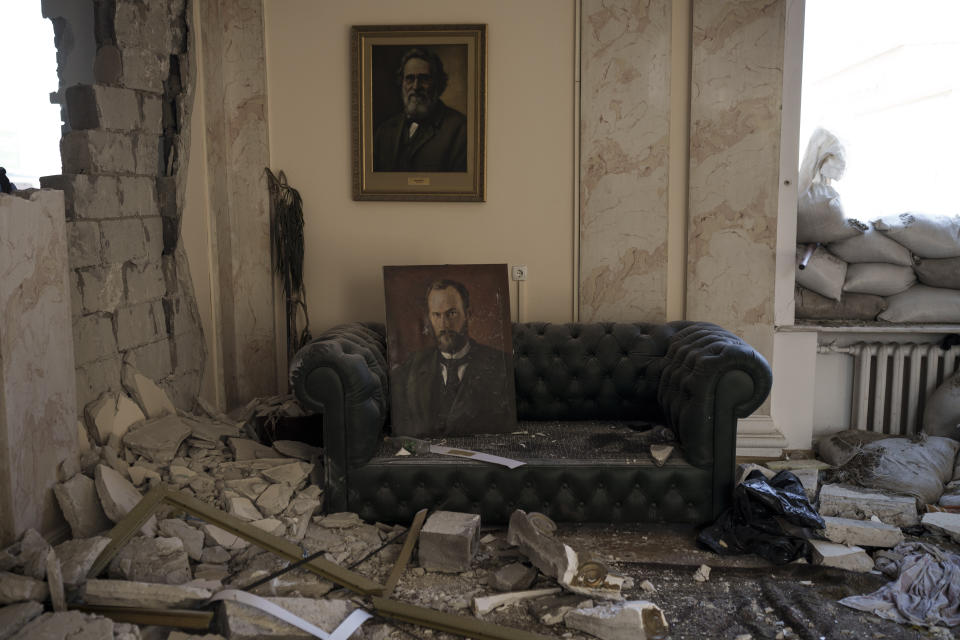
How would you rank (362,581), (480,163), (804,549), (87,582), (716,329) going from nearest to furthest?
1. (87,582)
2. (362,581)
3. (804,549)
4. (716,329)
5. (480,163)

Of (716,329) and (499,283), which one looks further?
(499,283)

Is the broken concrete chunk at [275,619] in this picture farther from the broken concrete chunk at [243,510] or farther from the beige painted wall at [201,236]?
the beige painted wall at [201,236]

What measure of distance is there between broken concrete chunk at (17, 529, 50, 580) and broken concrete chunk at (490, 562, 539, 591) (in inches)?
66.7

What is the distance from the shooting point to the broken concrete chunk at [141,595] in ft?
9.25

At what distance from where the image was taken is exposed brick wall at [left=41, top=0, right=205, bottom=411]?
369 centimetres

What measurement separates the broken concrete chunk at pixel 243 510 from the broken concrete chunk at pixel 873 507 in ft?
9.04

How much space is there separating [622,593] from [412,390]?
1.55 meters

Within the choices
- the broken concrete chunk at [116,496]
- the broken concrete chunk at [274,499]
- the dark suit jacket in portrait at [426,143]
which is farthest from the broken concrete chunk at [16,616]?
the dark suit jacket in portrait at [426,143]

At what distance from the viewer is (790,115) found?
477 cm

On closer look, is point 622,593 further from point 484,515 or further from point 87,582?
point 87,582

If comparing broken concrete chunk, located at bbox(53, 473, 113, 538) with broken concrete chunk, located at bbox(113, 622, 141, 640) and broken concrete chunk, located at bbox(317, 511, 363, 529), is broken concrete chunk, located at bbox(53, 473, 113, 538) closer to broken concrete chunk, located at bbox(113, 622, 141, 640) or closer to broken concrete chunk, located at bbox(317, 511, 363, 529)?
broken concrete chunk, located at bbox(113, 622, 141, 640)

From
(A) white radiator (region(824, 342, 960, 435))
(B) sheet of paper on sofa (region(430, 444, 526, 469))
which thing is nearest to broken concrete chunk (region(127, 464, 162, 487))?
(B) sheet of paper on sofa (region(430, 444, 526, 469))

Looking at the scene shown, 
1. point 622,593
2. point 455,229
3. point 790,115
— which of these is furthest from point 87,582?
point 790,115

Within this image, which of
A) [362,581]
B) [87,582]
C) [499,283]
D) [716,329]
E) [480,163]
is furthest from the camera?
[480,163]
